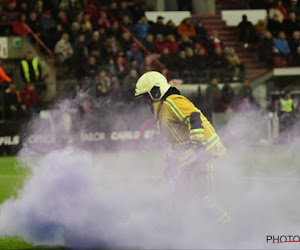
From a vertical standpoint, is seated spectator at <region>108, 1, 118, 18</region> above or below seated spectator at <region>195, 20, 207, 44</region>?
above

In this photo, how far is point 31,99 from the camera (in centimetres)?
2081

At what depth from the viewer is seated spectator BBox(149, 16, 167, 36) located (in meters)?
26.4

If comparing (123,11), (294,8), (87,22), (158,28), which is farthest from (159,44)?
(294,8)

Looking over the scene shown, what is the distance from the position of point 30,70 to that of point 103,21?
13.5ft

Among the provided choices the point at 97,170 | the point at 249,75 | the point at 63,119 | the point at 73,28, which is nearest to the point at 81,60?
the point at 73,28

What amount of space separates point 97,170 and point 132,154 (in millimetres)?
10402

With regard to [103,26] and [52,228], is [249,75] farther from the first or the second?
[52,228]

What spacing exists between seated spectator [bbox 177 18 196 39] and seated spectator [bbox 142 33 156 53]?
1.63 m

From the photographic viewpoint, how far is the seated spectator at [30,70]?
72.0 ft

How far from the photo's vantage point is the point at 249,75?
26.2 meters

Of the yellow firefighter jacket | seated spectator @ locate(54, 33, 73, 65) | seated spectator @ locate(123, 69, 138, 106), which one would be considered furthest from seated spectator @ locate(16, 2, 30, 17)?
the yellow firefighter jacket

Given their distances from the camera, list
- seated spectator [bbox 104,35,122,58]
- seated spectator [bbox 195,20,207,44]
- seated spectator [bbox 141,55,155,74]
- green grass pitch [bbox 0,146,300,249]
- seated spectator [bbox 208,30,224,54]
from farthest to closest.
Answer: seated spectator [bbox 195,20,207,44], seated spectator [bbox 208,30,224,54], seated spectator [bbox 104,35,122,58], seated spectator [bbox 141,55,155,74], green grass pitch [bbox 0,146,300,249]

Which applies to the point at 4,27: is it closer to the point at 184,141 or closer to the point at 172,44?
the point at 172,44

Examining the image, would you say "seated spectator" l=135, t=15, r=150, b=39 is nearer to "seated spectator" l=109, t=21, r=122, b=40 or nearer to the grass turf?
"seated spectator" l=109, t=21, r=122, b=40
